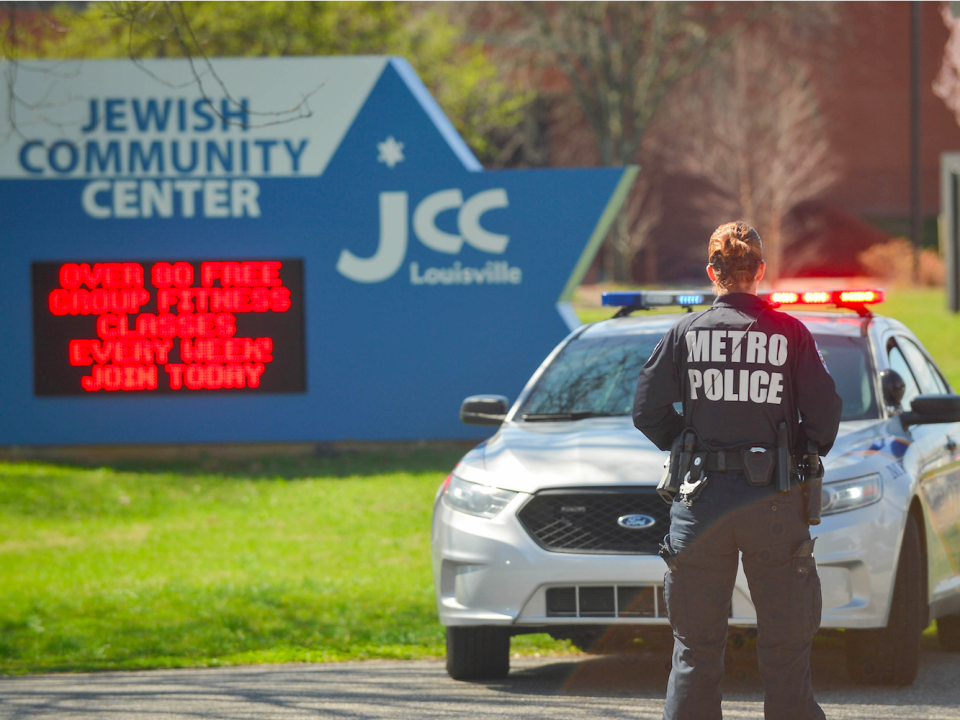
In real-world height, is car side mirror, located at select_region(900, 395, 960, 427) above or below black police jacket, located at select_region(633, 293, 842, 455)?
below

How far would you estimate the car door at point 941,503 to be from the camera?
685 cm

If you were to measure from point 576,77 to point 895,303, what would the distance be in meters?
12.7

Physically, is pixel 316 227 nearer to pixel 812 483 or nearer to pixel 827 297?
pixel 827 297

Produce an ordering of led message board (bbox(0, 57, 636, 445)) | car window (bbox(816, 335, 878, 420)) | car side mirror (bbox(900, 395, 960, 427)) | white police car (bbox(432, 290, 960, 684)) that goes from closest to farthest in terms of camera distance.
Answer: white police car (bbox(432, 290, 960, 684)), car side mirror (bbox(900, 395, 960, 427)), car window (bbox(816, 335, 878, 420)), led message board (bbox(0, 57, 636, 445))

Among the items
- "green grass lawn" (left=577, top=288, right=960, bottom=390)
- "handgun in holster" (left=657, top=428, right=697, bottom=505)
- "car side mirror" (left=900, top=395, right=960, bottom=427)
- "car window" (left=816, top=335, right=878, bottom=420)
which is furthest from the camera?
"green grass lawn" (left=577, top=288, right=960, bottom=390)

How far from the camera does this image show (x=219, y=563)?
11.4 m

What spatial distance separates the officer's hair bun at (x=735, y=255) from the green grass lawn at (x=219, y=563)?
4.03 meters

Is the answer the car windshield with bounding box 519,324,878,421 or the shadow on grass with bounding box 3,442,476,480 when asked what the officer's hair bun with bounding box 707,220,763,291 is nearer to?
the car windshield with bounding box 519,324,878,421

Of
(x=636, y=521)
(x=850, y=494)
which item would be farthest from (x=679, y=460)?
(x=850, y=494)

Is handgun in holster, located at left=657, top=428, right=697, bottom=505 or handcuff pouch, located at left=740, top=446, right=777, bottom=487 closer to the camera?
handcuff pouch, located at left=740, top=446, right=777, bottom=487

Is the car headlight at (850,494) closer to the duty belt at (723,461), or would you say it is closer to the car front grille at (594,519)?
the car front grille at (594,519)

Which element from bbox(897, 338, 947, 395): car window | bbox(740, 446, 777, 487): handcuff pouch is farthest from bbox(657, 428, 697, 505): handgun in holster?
bbox(897, 338, 947, 395): car window

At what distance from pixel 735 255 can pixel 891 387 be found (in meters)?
2.61

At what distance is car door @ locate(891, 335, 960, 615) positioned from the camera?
270 inches
